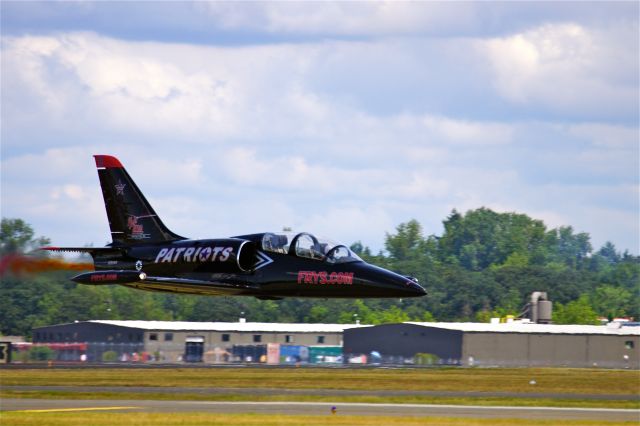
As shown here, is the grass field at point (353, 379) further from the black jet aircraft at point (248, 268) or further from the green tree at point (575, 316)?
the green tree at point (575, 316)

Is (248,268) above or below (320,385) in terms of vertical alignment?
above

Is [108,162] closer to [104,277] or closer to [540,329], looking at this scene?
[104,277]

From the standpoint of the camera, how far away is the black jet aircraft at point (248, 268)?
1724 inches

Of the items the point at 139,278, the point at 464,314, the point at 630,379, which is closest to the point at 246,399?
the point at 139,278

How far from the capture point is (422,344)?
129 meters

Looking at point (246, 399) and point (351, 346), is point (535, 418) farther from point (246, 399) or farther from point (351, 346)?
point (351, 346)

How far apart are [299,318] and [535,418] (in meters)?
116

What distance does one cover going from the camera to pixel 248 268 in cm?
4525

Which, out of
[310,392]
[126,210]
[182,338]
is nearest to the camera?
[126,210]

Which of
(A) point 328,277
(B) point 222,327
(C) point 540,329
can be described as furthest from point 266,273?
(B) point 222,327

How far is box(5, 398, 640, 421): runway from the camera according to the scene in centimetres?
5688

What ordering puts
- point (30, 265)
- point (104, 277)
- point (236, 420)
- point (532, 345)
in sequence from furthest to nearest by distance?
point (532, 345) < point (236, 420) < point (30, 265) < point (104, 277)

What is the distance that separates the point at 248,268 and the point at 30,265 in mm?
11456

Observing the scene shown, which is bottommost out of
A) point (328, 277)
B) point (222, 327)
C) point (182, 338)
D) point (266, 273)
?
point (182, 338)
